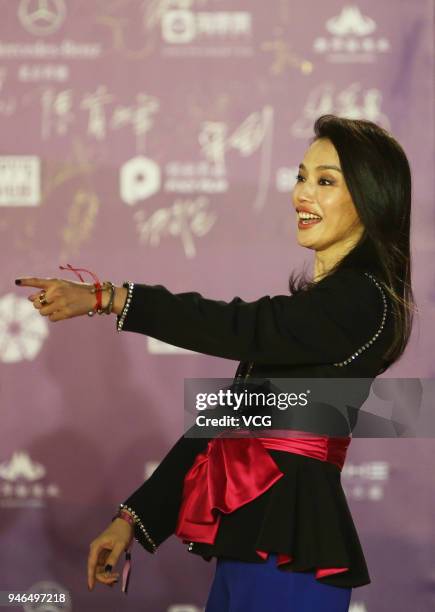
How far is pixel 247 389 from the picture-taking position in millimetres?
1749

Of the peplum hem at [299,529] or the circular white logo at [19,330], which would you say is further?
the circular white logo at [19,330]

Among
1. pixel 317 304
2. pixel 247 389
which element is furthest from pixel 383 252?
pixel 247 389

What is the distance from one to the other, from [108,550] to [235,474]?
0.86 ft

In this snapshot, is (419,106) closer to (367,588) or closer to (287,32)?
(287,32)

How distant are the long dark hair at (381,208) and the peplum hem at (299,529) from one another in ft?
0.85

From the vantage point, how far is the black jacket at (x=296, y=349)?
1542 millimetres

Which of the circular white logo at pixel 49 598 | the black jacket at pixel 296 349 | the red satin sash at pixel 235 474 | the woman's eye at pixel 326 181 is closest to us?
the black jacket at pixel 296 349

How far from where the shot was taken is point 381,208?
171cm

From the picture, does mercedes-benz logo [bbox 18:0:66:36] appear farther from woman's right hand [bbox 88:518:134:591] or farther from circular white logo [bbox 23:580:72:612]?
woman's right hand [bbox 88:518:134:591]

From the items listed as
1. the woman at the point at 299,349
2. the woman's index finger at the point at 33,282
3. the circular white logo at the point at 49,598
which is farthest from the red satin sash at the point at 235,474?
the circular white logo at the point at 49,598

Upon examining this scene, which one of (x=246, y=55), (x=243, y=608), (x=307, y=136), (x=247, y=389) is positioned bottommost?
(x=243, y=608)

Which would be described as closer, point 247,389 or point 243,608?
point 243,608

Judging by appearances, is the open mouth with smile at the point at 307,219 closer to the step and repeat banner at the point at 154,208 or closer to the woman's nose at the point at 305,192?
the woman's nose at the point at 305,192

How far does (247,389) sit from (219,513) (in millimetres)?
223
